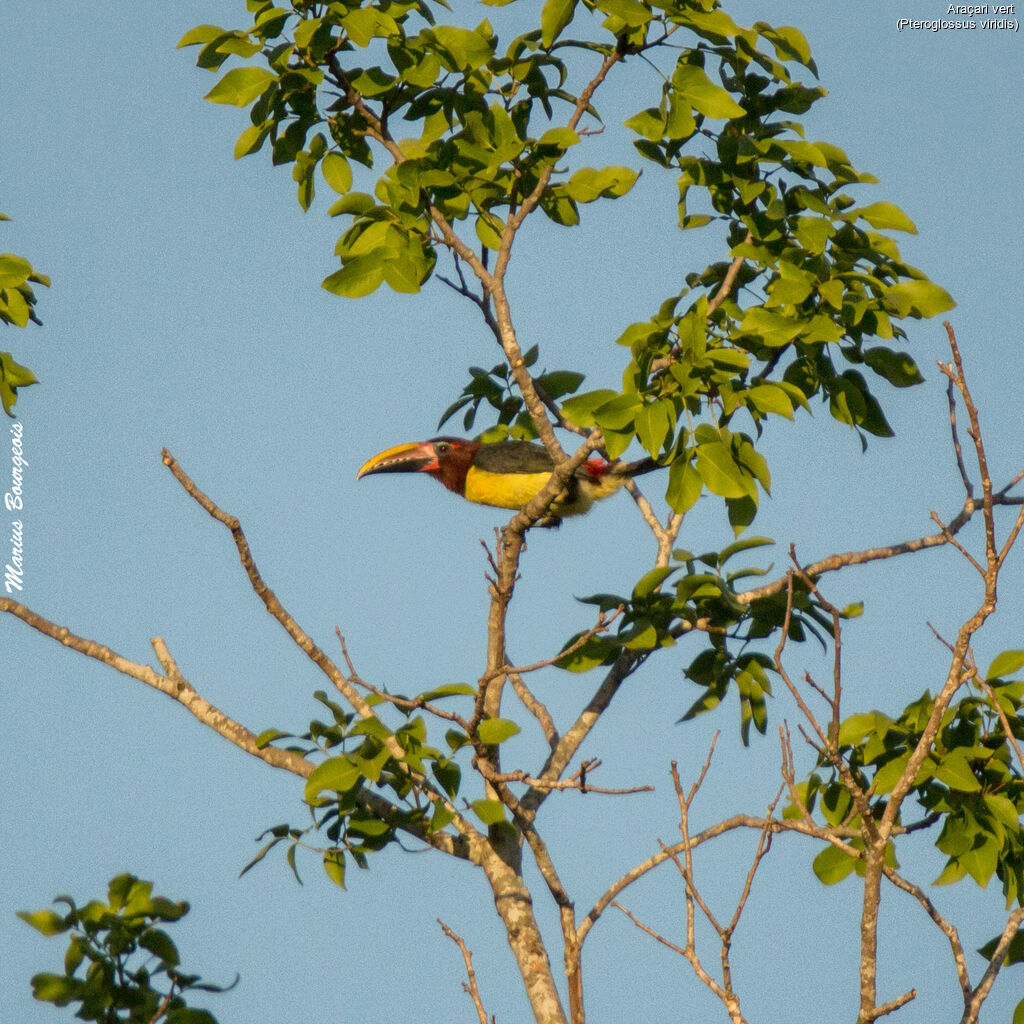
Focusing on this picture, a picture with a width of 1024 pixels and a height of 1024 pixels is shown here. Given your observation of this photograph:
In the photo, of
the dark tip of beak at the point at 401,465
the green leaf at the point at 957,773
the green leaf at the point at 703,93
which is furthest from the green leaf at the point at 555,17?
the dark tip of beak at the point at 401,465

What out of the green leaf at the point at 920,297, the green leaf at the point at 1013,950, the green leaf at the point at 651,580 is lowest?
the green leaf at the point at 1013,950

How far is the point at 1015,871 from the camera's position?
173 inches

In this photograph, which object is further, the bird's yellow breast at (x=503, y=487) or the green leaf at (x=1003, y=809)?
the bird's yellow breast at (x=503, y=487)

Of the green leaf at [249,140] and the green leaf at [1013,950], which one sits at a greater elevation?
the green leaf at [249,140]

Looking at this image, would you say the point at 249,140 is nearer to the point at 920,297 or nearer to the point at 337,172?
the point at 337,172

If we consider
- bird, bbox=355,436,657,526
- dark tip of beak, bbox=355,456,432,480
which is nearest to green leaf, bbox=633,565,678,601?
bird, bbox=355,436,657,526

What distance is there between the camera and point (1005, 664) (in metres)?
4.41

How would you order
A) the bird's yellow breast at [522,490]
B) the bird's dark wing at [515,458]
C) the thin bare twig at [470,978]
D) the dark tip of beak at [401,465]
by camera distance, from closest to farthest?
the thin bare twig at [470,978], the bird's yellow breast at [522,490], the bird's dark wing at [515,458], the dark tip of beak at [401,465]

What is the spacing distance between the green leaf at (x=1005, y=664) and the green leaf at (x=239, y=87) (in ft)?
9.26

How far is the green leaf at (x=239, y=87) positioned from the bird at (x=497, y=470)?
3.24 metres

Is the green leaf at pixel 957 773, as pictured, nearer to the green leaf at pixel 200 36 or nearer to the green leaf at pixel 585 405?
the green leaf at pixel 585 405

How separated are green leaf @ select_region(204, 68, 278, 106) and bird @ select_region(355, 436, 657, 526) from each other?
3240 mm

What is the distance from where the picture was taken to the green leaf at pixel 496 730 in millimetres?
4133

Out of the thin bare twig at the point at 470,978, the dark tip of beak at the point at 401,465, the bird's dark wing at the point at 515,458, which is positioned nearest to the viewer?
the thin bare twig at the point at 470,978
